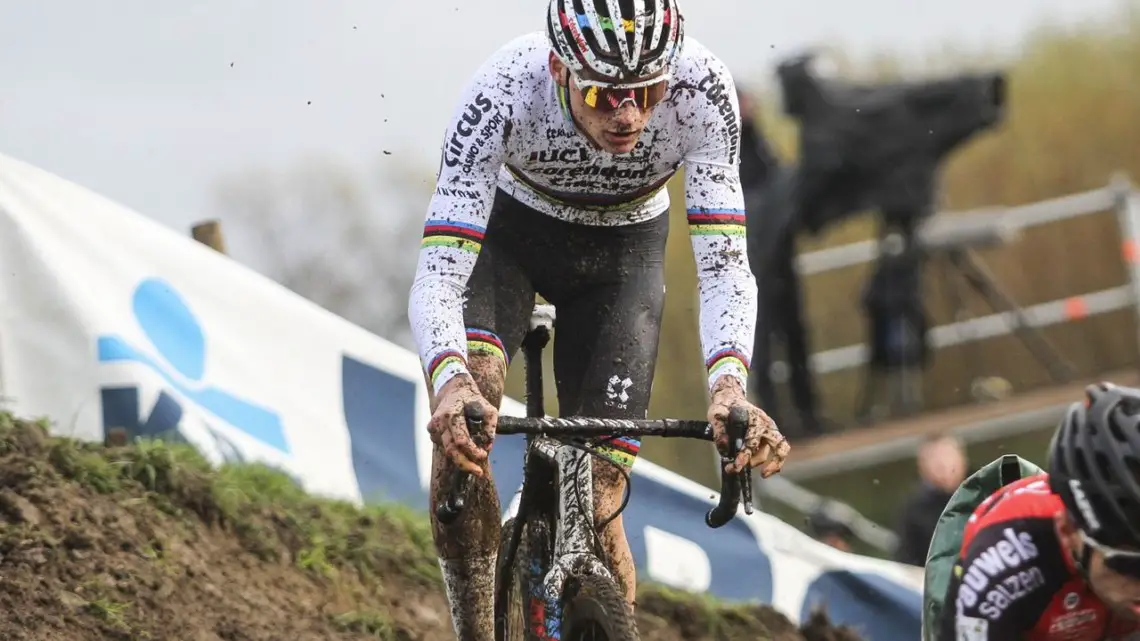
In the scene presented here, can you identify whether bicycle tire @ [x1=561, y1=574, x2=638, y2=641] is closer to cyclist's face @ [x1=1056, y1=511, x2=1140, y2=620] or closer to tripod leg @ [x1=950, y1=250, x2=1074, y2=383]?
cyclist's face @ [x1=1056, y1=511, x2=1140, y2=620]

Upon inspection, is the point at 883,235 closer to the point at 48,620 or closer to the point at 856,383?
the point at 856,383

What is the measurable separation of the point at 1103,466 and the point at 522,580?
7.67ft

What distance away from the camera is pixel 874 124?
404 inches

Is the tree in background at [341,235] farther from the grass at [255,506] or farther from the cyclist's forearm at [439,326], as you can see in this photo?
the cyclist's forearm at [439,326]

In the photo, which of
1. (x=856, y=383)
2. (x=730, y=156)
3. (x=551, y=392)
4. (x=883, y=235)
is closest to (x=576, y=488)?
(x=730, y=156)

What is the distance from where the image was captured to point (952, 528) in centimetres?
368

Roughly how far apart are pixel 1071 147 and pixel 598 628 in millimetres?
11503

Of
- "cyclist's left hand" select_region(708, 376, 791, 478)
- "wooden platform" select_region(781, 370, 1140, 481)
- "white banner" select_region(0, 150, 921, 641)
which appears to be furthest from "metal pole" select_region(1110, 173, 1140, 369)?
"cyclist's left hand" select_region(708, 376, 791, 478)

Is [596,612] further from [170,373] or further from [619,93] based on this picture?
[170,373]

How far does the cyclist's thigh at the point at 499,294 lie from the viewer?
5020 mm

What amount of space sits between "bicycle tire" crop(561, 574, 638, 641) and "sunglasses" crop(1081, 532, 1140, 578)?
1549 mm

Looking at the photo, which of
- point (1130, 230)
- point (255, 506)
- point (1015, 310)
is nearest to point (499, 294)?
point (255, 506)

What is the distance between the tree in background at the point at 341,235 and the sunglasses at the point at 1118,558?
12.3 meters

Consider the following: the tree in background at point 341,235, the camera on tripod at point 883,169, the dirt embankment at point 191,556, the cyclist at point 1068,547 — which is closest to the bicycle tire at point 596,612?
the cyclist at point 1068,547
